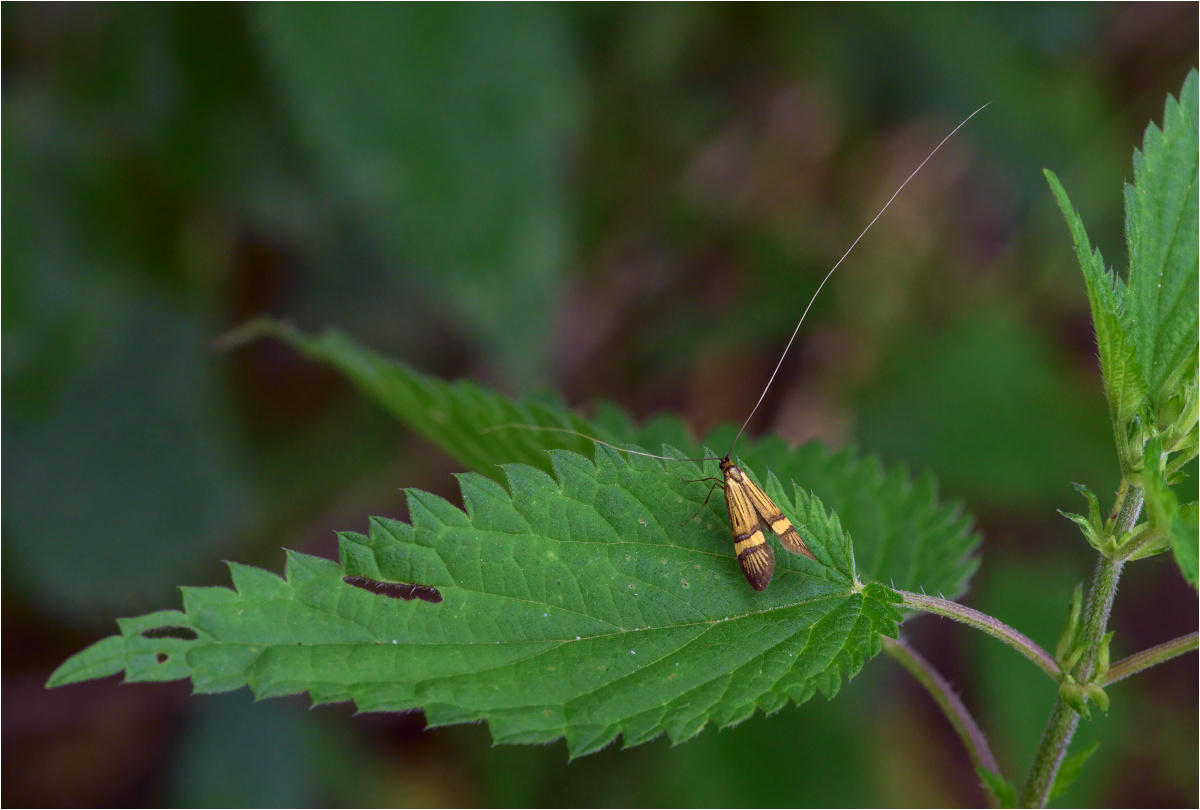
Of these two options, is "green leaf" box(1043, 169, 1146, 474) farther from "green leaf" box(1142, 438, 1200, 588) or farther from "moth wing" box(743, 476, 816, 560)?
"moth wing" box(743, 476, 816, 560)

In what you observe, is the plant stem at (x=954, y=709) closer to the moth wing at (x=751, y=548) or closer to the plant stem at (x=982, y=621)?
the plant stem at (x=982, y=621)

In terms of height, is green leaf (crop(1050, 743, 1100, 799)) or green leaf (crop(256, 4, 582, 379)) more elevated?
green leaf (crop(256, 4, 582, 379))

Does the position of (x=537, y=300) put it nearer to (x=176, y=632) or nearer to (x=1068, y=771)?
(x=176, y=632)

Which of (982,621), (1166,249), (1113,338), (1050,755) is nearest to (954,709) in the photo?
(1050,755)

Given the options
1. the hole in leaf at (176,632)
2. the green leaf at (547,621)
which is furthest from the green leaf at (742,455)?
the hole in leaf at (176,632)

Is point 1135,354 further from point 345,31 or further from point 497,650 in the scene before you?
point 345,31

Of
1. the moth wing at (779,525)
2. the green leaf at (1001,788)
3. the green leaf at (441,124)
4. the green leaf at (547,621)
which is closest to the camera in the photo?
the green leaf at (547,621)

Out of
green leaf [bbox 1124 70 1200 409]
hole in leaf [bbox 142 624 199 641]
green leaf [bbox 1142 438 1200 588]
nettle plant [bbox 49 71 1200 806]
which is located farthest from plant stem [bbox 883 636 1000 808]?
hole in leaf [bbox 142 624 199 641]
